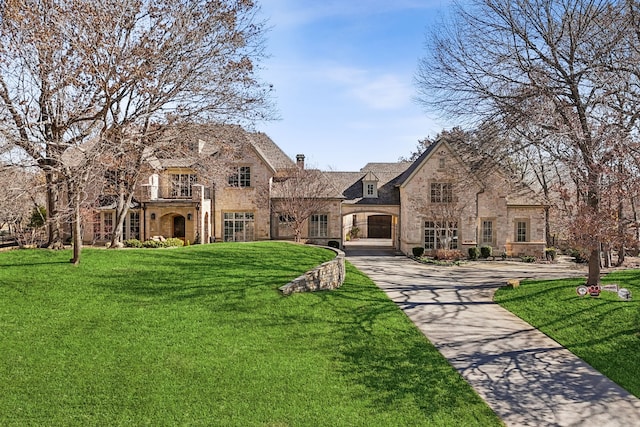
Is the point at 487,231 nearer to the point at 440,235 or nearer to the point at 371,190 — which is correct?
the point at 440,235

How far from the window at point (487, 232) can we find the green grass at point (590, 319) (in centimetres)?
1289

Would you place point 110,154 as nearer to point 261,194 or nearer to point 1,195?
point 1,195

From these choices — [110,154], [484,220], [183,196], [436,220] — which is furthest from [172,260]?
[484,220]

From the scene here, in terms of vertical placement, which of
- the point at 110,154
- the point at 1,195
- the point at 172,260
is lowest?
the point at 172,260

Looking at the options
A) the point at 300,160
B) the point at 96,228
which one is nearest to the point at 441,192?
the point at 300,160

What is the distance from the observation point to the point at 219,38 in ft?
53.4

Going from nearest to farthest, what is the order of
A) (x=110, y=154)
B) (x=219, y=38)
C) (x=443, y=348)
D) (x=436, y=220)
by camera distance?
(x=443, y=348) < (x=110, y=154) < (x=219, y=38) < (x=436, y=220)

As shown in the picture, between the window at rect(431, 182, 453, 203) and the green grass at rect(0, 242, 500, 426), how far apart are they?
16.7 m

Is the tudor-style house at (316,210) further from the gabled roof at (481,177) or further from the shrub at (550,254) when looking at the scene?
the shrub at (550,254)

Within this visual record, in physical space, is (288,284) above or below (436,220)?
below

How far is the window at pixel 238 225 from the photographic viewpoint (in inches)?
1223

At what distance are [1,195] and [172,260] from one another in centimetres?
543

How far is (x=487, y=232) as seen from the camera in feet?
101

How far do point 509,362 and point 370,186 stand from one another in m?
24.4
